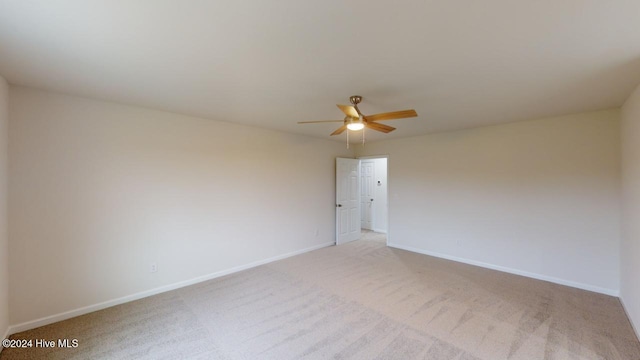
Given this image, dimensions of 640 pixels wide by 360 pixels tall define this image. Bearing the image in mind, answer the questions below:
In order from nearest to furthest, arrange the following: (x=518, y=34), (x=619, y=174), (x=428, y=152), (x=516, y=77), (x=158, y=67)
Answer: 1. (x=518, y=34)
2. (x=158, y=67)
3. (x=516, y=77)
4. (x=619, y=174)
5. (x=428, y=152)

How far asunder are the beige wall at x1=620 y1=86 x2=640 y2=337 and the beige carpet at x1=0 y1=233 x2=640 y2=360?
25cm

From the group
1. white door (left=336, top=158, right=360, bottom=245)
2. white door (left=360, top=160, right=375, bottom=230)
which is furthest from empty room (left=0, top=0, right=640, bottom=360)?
white door (left=360, top=160, right=375, bottom=230)

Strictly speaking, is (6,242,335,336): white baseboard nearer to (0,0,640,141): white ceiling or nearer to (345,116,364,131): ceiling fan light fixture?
(0,0,640,141): white ceiling

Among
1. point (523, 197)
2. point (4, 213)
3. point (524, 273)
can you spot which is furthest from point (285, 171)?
point (524, 273)

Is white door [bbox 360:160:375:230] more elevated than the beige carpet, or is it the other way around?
white door [bbox 360:160:375:230]

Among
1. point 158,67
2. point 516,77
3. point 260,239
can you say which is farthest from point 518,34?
point 260,239

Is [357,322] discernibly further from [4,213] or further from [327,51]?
[4,213]

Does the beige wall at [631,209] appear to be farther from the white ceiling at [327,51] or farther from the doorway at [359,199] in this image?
the doorway at [359,199]

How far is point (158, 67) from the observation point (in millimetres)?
2170

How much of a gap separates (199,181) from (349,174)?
11.4 feet

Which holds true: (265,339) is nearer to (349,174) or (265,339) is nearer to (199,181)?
(199,181)

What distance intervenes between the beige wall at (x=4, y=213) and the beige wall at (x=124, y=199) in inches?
2.5

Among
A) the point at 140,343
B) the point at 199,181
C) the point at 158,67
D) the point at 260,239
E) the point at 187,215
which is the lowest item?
the point at 140,343

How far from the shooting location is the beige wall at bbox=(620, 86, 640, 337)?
256 cm
